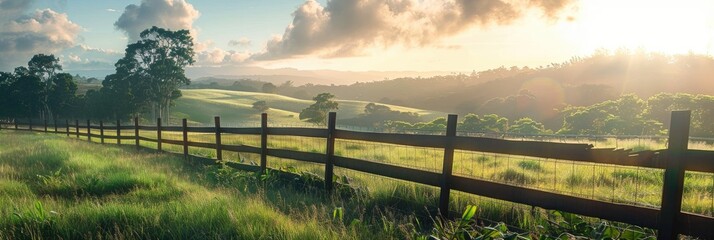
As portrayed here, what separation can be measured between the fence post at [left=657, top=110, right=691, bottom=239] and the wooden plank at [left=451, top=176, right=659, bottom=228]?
141 millimetres

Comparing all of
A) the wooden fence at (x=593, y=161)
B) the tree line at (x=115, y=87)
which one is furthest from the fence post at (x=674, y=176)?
the tree line at (x=115, y=87)

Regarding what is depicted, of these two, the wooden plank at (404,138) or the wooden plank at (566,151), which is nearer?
the wooden plank at (566,151)

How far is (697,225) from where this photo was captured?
12.1ft

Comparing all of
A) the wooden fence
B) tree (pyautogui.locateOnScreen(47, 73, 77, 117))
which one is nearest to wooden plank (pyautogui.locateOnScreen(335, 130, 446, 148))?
the wooden fence

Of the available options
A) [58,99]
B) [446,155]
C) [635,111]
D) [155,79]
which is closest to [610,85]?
[635,111]

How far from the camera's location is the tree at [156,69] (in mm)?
68438

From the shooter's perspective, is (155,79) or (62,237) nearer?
(62,237)

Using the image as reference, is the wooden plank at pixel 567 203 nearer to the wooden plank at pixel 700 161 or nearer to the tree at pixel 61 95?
the wooden plank at pixel 700 161

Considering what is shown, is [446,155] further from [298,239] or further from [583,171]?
[583,171]

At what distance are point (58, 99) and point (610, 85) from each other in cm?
13728

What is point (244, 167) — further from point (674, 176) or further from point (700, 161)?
point (700, 161)

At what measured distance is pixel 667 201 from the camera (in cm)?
384

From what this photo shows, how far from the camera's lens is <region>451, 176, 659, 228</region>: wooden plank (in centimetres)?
407

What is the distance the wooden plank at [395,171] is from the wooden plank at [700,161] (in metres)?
2.82
